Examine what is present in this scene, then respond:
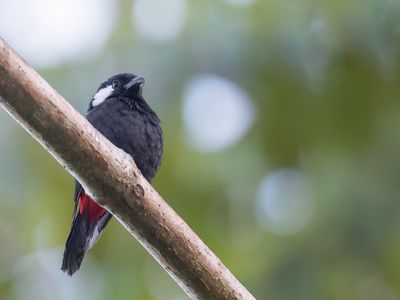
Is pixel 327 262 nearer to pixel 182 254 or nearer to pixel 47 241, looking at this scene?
pixel 47 241

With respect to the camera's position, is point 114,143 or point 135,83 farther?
point 135,83

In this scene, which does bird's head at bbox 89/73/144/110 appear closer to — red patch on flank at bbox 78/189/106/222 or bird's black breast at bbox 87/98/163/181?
bird's black breast at bbox 87/98/163/181

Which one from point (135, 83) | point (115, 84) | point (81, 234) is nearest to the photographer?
point (81, 234)

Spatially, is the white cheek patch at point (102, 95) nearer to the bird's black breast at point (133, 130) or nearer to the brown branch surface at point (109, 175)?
the bird's black breast at point (133, 130)

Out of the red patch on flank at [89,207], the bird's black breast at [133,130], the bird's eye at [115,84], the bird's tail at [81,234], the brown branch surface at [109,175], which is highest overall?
the bird's eye at [115,84]

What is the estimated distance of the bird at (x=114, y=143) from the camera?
3.48 metres

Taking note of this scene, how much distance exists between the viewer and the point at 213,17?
458cm

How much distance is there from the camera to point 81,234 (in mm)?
3521

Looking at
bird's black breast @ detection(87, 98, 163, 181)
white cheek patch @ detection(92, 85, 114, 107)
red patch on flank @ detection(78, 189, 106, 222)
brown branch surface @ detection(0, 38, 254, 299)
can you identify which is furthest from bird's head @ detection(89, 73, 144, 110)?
brown branch surface @ detection(0, 38, 254, 299)

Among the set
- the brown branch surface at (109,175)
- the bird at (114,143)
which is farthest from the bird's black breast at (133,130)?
the brown branch surface at (109,175)

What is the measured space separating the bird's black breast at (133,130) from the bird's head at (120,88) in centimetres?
17

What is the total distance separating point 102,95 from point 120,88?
12 cm

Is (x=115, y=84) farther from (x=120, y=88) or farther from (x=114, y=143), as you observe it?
(x=114, y=143)

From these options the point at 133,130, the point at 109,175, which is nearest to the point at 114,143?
the point at 133,130
